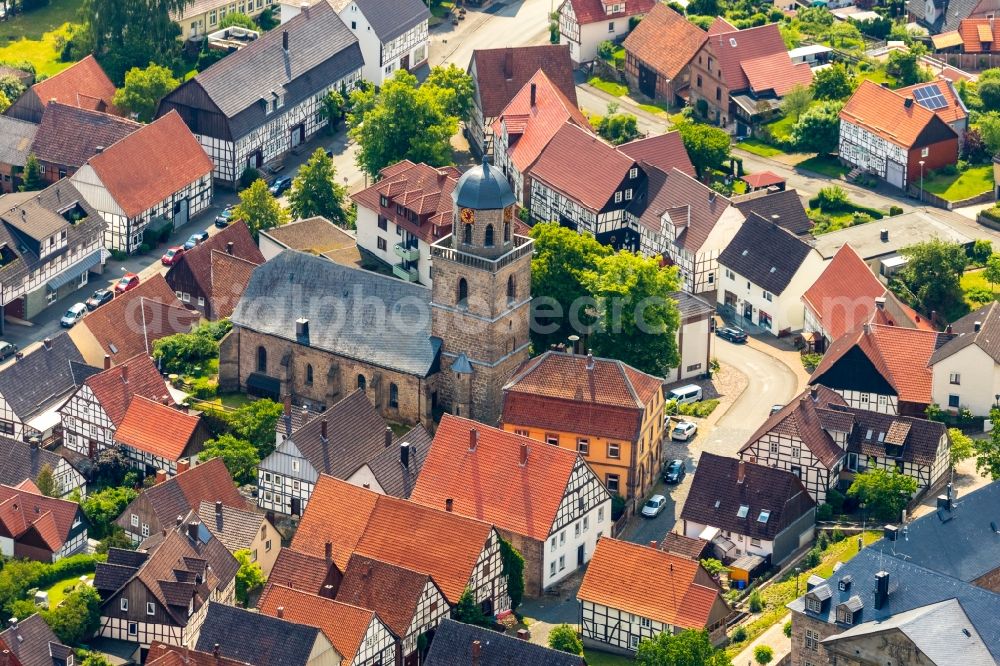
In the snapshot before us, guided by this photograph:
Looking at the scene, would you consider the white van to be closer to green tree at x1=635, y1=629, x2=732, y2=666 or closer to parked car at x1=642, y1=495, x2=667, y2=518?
parked car at x1=642, y1=495, x2=667, y2=518

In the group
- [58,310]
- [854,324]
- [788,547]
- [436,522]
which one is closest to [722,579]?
[788,547]

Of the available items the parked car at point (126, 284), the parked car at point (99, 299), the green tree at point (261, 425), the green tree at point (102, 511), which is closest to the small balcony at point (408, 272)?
the parked car at point (126, 284)

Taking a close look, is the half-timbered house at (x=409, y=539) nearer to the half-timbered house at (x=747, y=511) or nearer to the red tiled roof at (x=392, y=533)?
the red tiled roof at (x=392, y=533)

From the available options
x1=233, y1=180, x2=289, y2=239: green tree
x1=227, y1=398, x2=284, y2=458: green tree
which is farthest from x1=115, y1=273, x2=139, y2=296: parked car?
x1=227, y1=398, x2=284, y2=458: green tree

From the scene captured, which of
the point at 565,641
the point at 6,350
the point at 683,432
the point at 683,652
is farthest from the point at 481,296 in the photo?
the point at 6,350

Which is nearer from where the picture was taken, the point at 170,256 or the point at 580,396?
the point at 580,396

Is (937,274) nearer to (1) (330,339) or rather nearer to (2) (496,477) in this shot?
(2) (496,477)

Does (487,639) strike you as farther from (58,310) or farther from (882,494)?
(58,310)

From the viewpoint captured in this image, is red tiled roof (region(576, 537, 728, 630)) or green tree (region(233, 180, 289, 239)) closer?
red tiled roof (region(576, 537, 728, 630))
